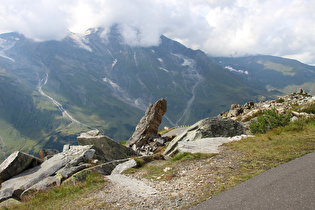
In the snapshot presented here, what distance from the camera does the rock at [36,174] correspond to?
15.9m

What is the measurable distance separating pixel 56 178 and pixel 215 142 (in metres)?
14.4

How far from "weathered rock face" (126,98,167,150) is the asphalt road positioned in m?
33.0

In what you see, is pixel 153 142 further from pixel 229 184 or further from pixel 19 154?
pixel 229 184

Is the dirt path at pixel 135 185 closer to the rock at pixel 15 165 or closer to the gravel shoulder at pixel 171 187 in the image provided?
the gravel shoulder at pixel 171 187

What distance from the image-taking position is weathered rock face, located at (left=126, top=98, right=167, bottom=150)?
41.2 m

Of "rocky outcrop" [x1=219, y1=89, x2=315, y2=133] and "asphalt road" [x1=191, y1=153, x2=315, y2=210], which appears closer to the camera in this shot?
→ "asphalt road" [x1=191, y1=153, x2=315, y2=210]

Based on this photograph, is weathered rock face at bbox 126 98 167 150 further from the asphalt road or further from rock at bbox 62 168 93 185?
the asphalt road

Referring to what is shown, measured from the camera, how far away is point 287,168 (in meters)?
9.45

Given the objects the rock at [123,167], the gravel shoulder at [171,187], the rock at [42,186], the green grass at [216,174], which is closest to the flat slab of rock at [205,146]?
the green grass at [216,174]

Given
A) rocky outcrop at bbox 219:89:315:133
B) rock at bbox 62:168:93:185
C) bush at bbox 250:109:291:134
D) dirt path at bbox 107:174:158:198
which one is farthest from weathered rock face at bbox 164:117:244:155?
rock at bbox 62:168:93:185

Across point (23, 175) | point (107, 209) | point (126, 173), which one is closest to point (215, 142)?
point (126, 173)

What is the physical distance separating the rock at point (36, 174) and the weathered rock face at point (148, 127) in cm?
2121

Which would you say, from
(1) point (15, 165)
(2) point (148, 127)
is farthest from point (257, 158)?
(2) point (148, 127)

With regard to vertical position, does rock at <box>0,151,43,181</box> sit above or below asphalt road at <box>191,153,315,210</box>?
below
